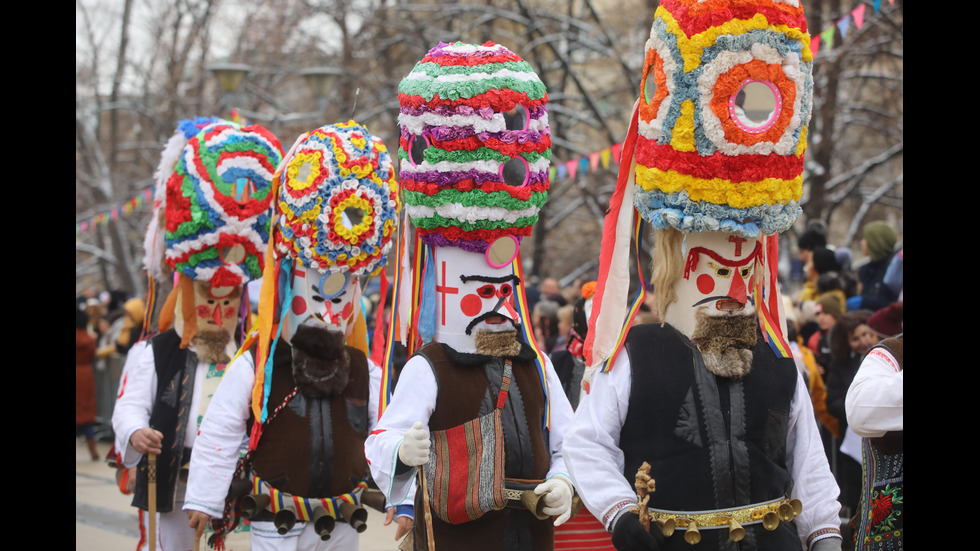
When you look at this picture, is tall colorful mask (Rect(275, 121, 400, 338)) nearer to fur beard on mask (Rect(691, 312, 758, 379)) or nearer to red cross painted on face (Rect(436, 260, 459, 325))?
A: red cross painted on face (Rect(436, 260, 459, 325))

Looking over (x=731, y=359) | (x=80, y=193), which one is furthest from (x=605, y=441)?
(x=80, y=193)

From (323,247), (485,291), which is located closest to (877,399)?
(485,291)

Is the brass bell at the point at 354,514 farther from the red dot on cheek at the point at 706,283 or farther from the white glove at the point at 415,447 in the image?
the red dot on cheek at the point at 706,283

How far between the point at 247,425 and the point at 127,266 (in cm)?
1416

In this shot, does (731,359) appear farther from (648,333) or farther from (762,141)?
(762,141)

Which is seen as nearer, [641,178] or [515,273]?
[641,178]

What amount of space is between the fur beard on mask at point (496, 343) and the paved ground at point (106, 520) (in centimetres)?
275

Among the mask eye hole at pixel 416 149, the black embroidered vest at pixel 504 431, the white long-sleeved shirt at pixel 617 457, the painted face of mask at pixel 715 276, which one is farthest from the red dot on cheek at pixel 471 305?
the painted face of mask at pixel 715 276

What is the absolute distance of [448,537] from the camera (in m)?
4.38

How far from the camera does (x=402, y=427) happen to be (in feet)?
14.1

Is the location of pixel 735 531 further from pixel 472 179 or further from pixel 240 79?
pixel 240 79

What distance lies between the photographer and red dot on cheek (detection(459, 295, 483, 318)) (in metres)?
4.63

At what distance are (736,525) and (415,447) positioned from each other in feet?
3.94
